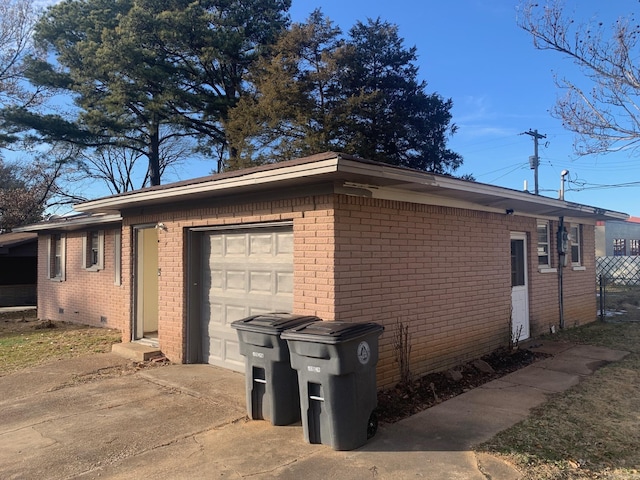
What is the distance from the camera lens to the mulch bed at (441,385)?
18.2ft

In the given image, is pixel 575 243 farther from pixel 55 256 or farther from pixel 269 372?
pixel 55 256

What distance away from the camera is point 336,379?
430 cm

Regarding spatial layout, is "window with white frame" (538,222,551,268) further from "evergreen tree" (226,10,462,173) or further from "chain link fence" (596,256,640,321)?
"evergreen tree" (226,10,462,173)

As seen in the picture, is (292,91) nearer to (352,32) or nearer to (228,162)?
(228,162)

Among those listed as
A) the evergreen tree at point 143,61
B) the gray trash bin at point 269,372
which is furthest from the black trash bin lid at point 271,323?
the evergreen tree at point 143,61

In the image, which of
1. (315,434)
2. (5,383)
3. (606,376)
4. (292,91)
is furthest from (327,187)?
(292,91)

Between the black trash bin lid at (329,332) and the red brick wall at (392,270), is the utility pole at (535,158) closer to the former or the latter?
the red brick wall at (392,270)

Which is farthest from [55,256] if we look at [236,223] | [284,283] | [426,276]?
[426,276]

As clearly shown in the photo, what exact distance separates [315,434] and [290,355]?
0.79 m

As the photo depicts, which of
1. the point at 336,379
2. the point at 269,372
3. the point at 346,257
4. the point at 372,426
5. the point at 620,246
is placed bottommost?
the point at 372,426

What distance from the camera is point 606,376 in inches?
274

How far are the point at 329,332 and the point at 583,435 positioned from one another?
2869 millimetres

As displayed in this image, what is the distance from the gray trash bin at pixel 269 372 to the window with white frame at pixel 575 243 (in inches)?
381

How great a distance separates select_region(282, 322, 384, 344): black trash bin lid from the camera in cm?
427
